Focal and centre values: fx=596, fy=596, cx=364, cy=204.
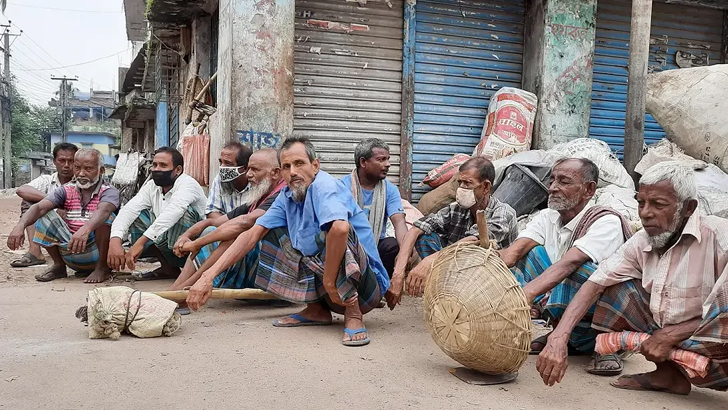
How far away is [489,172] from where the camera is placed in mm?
3789

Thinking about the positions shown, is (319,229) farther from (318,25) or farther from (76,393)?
(318,25)

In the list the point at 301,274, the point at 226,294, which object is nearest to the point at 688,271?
the point at 301,274

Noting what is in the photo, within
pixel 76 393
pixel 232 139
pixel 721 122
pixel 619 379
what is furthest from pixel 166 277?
pixel 721 122

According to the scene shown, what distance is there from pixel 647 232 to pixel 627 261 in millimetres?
168

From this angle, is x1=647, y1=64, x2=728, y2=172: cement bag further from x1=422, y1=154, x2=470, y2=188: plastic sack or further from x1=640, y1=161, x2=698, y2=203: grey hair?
x1=640, y1=161, x2=698, y2=203: grey hair

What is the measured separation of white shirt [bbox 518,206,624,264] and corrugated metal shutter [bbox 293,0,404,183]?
3.63 metres

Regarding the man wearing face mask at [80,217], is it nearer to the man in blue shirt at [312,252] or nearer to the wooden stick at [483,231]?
the man in blue shirt at [312,252]

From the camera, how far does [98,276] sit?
16.3ft

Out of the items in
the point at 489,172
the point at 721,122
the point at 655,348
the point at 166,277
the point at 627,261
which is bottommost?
the point at 166,277

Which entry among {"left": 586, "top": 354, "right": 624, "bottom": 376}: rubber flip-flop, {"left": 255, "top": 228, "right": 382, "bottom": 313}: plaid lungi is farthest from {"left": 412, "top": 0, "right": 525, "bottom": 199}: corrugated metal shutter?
{"left": 586, "top": 354, "right": 624, "bottom": 376}: rubber flip-flop

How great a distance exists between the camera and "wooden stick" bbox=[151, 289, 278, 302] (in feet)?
11.3

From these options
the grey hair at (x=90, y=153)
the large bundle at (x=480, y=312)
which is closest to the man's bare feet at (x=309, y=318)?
the large bundle at (x=480, y=312)

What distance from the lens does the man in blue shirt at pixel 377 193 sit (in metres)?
4.35

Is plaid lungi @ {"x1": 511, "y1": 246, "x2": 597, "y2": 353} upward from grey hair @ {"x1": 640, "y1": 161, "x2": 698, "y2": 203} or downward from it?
downward
